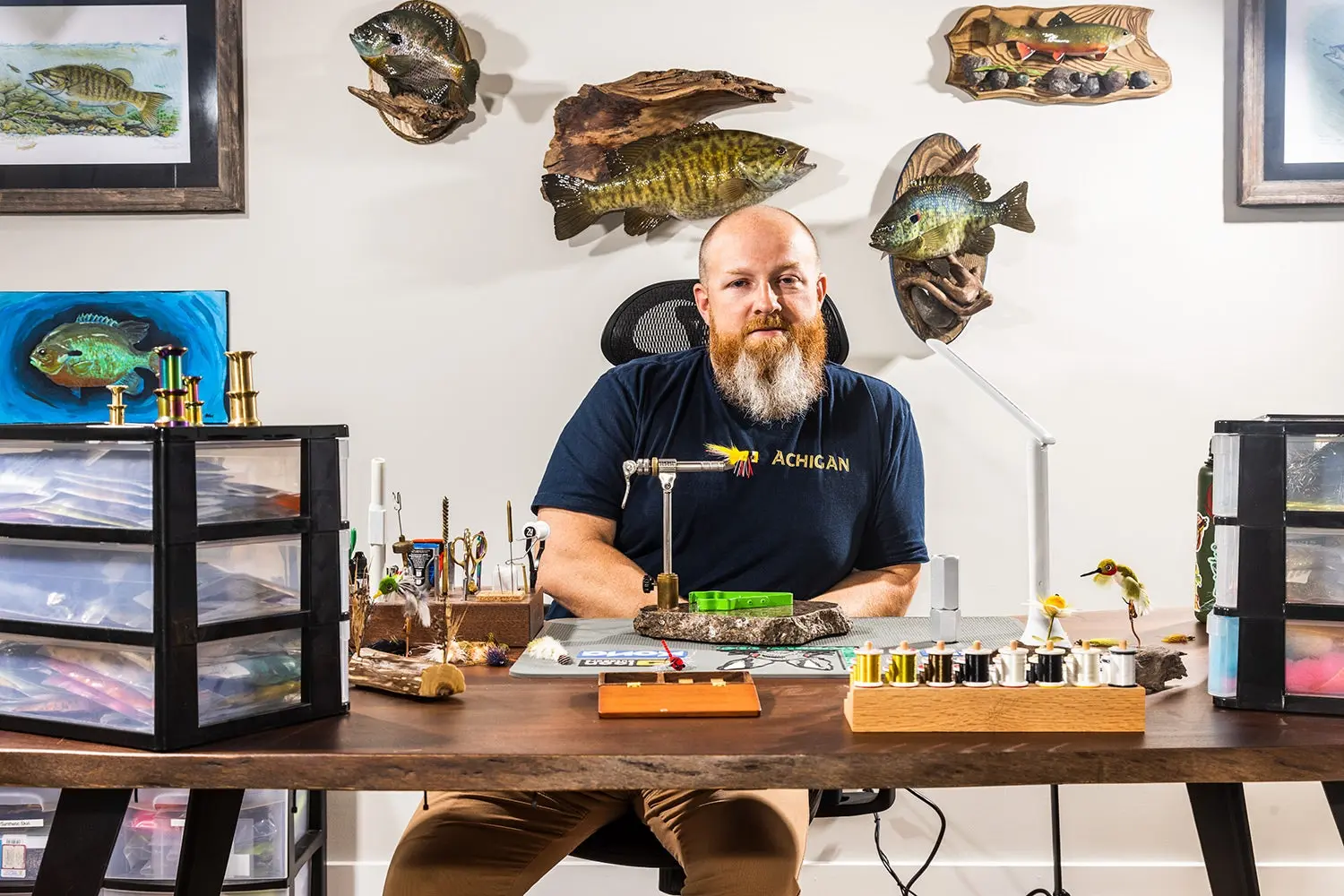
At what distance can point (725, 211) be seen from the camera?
9.77 ft

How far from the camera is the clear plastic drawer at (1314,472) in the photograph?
4.11 ft

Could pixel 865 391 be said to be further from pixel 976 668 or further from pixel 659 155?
pixel 976 668

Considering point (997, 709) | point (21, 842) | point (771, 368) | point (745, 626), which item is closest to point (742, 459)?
point (771, 368)

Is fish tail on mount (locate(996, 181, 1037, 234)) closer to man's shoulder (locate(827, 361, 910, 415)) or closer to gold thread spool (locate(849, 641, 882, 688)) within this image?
man's shoulder (locate(827, 361, 910, 415))

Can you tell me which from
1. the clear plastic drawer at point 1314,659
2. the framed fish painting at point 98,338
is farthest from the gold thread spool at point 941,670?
the framed fish painting at point 98,338

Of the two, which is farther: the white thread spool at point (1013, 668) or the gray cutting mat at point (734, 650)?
the gray cutting mat at point (734, 650)

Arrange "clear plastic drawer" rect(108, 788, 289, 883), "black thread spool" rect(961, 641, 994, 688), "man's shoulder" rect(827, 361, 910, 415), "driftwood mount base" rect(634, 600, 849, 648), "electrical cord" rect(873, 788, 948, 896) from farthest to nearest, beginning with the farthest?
"electrical cord" rect(873, 788, 948, 896)
"man's shoulder" rect(827, 361, 910, 415)
"clear plastic drawer" rect(108, 788, 289, 883)
"driftwood mount base" rect(634, 600, 849, 648)
"black thread spool" rect(961, 641, 994, 688)

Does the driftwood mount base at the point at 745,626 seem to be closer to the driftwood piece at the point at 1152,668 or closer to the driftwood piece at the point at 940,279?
the driftwood piece at the point at 1152,668

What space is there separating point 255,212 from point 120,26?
2.02 ft

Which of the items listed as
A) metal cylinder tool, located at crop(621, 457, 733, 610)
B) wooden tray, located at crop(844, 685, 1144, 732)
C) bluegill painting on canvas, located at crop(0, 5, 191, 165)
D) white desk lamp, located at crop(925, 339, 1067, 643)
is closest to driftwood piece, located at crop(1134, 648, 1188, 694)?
white desk lamp, located at crop(925, 339, 1067, 643)

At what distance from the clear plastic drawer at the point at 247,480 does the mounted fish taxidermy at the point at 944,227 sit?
2.07m

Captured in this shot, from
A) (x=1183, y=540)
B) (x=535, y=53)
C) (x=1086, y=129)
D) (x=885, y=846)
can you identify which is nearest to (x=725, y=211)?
(x=535, y=53)

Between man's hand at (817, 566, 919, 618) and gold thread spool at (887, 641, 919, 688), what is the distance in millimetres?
1129

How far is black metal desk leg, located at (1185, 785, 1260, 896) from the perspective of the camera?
1413 millimetres
